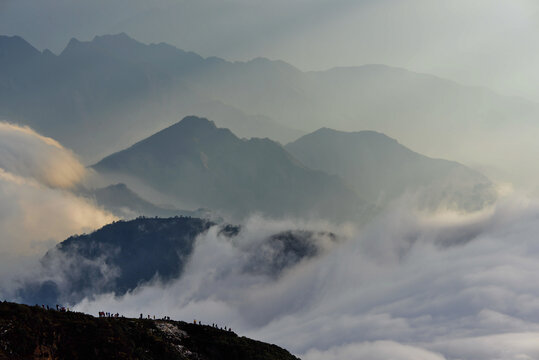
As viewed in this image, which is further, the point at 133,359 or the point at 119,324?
the point at 119,324

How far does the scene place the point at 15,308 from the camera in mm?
142875

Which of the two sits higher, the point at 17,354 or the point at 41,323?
the point at 41,323

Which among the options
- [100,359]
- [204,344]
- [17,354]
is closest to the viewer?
[17,354]

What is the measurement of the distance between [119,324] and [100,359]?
2715 cm

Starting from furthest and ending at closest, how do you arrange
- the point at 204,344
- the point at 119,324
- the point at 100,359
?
the point at 204,344 → the point at 119,324 → the point at 100,359

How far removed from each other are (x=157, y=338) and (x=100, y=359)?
3272 centimetres

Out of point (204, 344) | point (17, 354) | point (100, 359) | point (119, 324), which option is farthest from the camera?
point (204, 344)

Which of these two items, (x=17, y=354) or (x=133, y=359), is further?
(x=133, y=359)

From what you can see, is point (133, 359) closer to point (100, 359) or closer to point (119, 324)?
point (100, 359)

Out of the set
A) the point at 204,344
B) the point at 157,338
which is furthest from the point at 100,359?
the point at 204,344

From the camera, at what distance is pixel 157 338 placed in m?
170

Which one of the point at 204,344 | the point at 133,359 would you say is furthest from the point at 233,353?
the point at 133,359

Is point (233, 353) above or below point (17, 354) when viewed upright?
above

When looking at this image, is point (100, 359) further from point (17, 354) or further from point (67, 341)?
point (17, 354)
